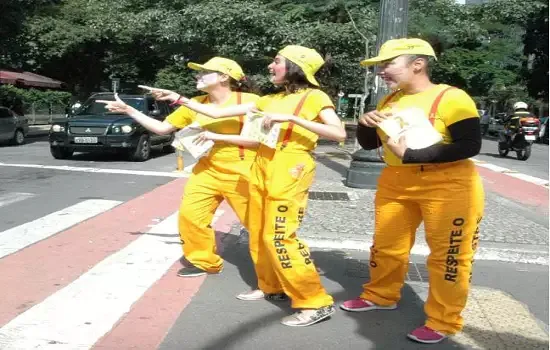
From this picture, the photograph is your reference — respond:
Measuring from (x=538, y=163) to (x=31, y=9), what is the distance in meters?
16.1

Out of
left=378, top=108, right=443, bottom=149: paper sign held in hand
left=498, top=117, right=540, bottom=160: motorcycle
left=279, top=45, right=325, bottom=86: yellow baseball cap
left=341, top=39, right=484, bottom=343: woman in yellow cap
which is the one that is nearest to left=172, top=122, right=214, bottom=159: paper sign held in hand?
left=279, top=45, right=325, bottom=86: yellow baseball cap

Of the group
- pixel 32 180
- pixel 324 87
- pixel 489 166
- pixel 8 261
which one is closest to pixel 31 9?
pixel 32 180

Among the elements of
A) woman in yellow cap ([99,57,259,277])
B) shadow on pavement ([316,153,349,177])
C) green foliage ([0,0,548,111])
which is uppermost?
green foliage ([0,0,548,111])

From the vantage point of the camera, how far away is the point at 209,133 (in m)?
4.47

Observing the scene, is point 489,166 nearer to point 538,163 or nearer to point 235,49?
point 538,163

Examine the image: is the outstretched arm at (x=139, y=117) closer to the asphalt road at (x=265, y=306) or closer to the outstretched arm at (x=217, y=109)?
the outstretched arm at (x=217, y=109)

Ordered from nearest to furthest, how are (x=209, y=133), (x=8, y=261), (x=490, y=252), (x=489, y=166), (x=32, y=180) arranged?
(x=209, y=133) < (x=8, y=261) < (x=490, y=252) < (x=32, y=180) < (x=489, y=166)

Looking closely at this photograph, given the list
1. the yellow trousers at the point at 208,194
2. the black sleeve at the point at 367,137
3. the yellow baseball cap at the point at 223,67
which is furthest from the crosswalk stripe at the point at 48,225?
the black sleeve at the point at 367,137

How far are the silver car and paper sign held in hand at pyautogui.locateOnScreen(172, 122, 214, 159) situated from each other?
15.1 meters

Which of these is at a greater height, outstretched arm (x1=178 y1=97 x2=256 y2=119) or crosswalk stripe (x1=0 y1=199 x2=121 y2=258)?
outstretched arm (x1=178 y1=97 x2=256 y2=119)

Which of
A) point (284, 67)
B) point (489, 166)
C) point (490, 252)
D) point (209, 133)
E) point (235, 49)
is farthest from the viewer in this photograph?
point (235, 49)

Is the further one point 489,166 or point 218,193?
point 489,166

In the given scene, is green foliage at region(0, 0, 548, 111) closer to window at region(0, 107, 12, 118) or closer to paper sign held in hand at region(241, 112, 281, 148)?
window at region(0, 107, 12, 118)

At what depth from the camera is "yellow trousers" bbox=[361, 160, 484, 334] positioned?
354cm
